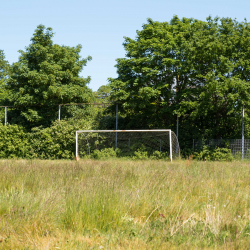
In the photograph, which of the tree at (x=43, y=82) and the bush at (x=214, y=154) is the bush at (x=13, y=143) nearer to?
the tree at (x=43, y=82)

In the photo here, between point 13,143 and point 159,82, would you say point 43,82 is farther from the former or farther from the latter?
point 159,82

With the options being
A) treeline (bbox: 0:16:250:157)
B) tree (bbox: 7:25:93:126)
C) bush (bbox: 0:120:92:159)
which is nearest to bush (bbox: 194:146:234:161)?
treeline (bbox: 0:16:250:157)

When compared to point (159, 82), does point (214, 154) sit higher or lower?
lower

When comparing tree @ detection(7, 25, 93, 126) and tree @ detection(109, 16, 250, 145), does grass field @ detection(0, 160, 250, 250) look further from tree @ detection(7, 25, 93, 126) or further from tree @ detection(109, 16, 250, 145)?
tree @ detection(7, 25, 93, 126)

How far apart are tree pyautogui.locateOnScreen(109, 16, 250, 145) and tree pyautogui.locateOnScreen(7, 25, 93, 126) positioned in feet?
11.2

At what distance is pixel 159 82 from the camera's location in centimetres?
1952

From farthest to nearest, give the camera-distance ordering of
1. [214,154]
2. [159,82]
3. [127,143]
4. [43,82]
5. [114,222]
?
[43,82], [159,82], [127,143], [214,154], [114,222]

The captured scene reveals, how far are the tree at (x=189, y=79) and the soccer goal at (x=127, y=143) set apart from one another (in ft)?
5.48

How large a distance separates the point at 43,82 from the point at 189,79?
9.62 m

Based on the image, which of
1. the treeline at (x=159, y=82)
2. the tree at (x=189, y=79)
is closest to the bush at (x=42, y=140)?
the treeline at (x=159, y=82)

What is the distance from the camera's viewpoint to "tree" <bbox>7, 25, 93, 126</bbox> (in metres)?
20.8

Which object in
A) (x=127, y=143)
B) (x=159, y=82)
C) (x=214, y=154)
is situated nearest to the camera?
(x=214, y=154)

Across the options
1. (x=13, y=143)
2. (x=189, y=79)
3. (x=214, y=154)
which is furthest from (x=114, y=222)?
(x=13, y=143)

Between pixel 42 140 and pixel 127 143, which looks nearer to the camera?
pixel 127 143
